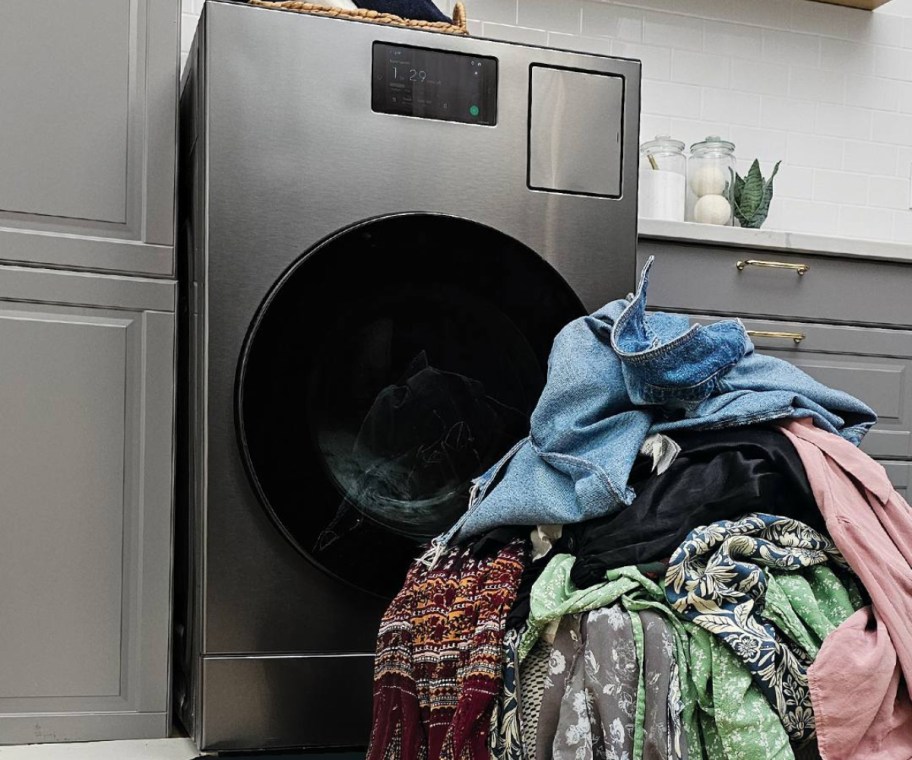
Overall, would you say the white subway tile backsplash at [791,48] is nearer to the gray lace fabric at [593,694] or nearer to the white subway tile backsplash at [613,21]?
the white subway tile backsplash at [613,21]

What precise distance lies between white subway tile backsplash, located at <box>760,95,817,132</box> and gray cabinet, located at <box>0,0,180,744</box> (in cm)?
163

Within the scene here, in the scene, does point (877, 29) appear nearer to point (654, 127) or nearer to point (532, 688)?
point (654, 127)

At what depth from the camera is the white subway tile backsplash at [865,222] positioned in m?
2.71

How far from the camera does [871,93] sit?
2.74 m

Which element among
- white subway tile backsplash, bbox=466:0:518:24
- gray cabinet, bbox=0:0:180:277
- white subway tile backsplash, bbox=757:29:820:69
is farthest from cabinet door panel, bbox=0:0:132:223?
white subway tile backsplash, bbox=757:29:820:69

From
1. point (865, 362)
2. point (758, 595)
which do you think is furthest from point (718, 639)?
point (865, 362)

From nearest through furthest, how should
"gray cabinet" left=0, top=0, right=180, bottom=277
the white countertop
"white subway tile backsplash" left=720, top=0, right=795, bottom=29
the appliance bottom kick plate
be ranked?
the appliance bottom kick plate
"gray cabinet" left=0, top=0, right=180, bottom=277
the white countertop
"white subway tile backsplash" left=720, top=0, right=795, bottom=29

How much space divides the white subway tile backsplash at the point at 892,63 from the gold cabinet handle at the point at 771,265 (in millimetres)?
1055

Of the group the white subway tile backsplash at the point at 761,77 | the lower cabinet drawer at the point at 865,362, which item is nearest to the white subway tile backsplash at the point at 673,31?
the white subway tile backsplash at the point at 761,77

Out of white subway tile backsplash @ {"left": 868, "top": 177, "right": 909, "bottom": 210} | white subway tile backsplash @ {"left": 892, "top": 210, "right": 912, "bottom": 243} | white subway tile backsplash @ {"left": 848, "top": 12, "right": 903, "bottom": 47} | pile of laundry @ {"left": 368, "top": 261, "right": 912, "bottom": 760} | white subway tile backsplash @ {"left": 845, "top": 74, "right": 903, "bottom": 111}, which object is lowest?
pile of laundry @ {"left": 368, "top": 261, "right": 912, "bottom": 760}

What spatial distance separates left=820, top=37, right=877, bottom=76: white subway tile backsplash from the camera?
2701mm

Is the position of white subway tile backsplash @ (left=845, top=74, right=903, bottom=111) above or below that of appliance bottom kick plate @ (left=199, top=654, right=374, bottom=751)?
above

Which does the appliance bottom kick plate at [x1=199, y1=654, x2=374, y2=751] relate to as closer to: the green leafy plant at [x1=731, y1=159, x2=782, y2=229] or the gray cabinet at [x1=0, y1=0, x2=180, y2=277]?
the gray cabinet at [x1=0, y1=0, x2=180, y2=277]

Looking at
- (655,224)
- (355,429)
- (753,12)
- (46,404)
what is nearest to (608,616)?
(355,429)
